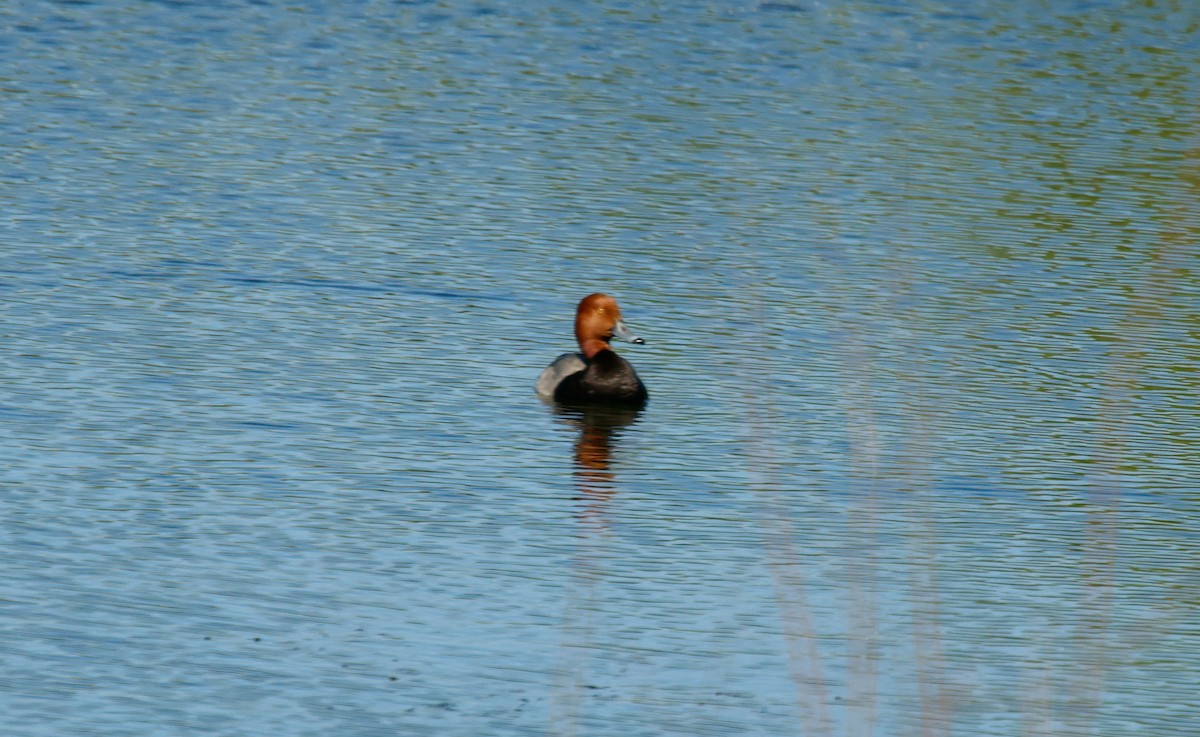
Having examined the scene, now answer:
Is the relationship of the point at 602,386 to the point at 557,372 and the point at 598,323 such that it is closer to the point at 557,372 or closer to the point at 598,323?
the point at 557,372

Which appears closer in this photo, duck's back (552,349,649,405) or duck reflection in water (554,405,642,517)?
duck reflection in water (554,405,642,517)

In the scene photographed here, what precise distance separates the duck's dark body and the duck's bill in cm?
51

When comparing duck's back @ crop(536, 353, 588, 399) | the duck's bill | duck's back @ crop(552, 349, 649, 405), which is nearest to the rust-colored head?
the duck's bill

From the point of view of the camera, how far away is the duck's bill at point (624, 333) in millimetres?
12070

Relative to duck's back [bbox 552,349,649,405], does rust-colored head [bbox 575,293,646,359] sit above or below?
above

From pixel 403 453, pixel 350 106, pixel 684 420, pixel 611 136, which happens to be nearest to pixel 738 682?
pixel 403 453

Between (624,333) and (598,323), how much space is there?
0.18 metres

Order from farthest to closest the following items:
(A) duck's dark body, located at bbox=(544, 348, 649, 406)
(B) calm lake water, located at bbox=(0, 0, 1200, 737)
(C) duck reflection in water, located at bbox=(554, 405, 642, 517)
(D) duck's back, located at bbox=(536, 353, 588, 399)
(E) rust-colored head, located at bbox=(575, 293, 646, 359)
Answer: (E) rust-colored head, located at bbox=(575, 293, 646, 359) < (D) duck's back, located at bbox=(536, 353, 588, 399) < (A) duck's dark body, located at bbox=(544, 348, 649, 406) < (C) duck reflection in water, located at bbox=(554, 405, 642, 517) < (B) calm lake water, located at bbox=(0, 0, 1200, 737)

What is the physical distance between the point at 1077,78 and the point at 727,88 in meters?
3.56

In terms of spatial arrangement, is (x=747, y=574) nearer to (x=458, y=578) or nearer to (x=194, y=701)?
(x=458, y=578)

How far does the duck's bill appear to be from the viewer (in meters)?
12.1

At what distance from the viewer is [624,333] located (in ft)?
39.8

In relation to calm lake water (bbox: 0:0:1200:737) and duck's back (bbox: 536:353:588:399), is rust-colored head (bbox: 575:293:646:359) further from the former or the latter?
calm lake water (bbox: 0:0:1200:737)

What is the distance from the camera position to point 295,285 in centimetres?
1347
